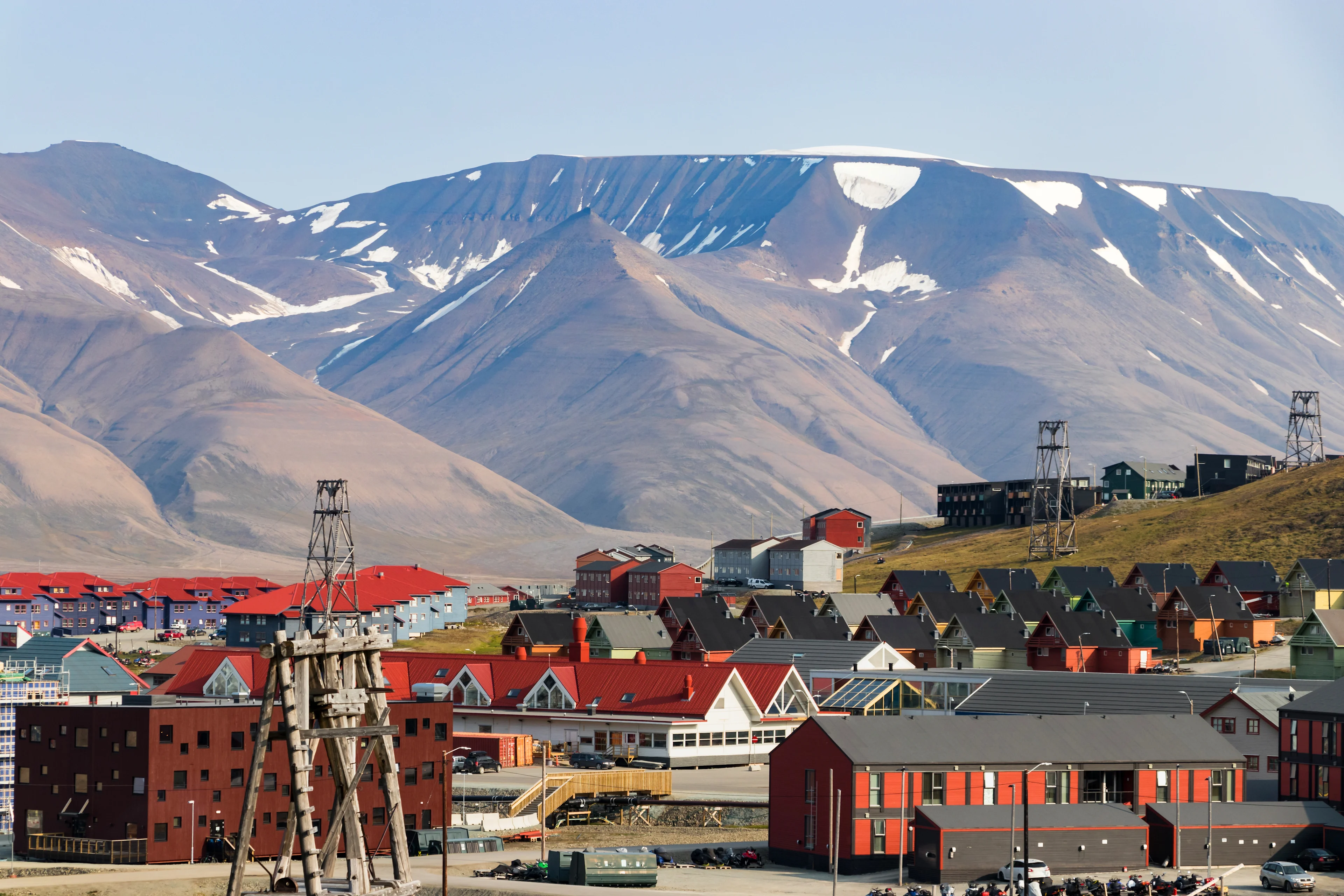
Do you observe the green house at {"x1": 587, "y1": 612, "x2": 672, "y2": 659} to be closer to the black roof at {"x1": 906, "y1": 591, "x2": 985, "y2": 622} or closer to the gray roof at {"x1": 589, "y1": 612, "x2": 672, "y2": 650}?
the gray roof at {"x1": 589, "y1": 612, "x2": 672, "y2": 650}

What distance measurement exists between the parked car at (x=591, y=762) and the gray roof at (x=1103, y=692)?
17.6 meters

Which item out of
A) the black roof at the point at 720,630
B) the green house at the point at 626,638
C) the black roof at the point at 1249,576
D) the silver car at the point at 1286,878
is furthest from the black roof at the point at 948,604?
the silver car at the point at 1286,878

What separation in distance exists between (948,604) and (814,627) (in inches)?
365

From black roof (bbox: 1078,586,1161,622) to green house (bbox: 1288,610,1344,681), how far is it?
81.9ft

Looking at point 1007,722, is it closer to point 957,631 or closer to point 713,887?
point 713,887

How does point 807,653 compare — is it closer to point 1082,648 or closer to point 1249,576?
point 1082,648

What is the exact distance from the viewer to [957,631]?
396ft

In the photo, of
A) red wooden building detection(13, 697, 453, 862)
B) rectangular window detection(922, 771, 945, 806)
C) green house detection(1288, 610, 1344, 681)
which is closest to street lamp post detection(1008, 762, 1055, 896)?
rectangular window detection(922, 771, 945, 806)

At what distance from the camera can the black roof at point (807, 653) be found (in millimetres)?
112938

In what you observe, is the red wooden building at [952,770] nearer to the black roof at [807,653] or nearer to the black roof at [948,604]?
the black roof at [807,653]

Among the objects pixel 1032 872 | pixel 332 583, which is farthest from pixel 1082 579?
pixel 1032 872

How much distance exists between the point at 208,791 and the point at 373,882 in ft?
93.4

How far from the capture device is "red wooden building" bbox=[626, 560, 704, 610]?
616 ft

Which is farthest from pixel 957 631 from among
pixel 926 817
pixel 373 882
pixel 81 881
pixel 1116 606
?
pixel 373 882
